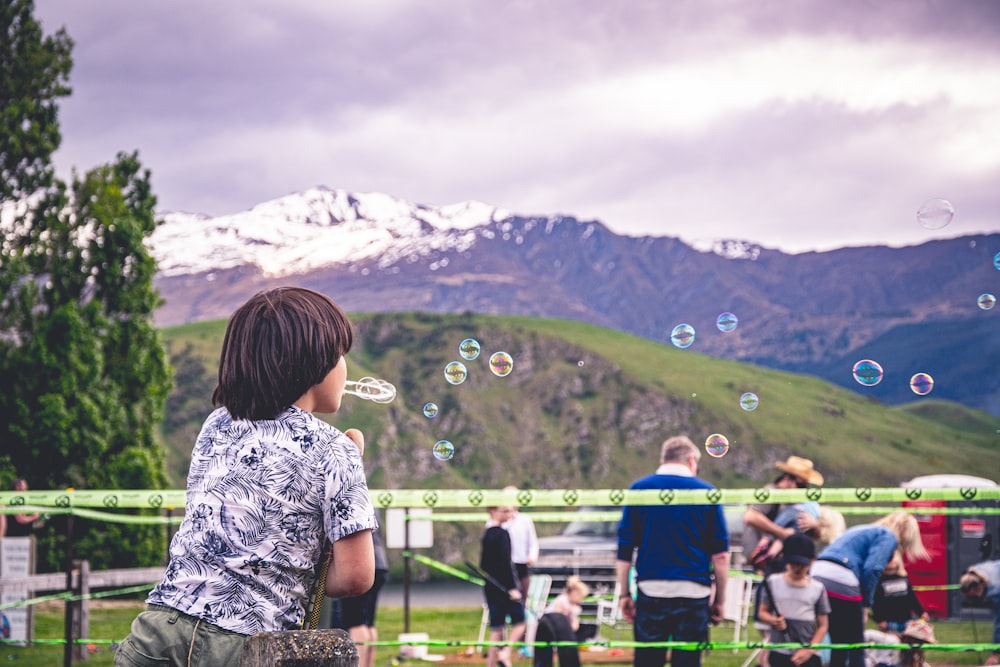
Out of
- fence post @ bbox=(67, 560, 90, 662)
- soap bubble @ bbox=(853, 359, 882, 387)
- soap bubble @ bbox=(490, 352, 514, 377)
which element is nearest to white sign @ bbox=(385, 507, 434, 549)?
soap bubble @ bbox=(490, 352, 514, 377)

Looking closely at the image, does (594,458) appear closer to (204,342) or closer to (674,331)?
(204,342)

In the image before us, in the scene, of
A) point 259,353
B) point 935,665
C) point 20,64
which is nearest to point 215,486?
point 259,353

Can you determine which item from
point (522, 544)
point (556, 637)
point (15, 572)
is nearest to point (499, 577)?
point (522, 544)

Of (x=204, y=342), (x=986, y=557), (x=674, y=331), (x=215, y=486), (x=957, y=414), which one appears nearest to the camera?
A: (x=215, y=486)

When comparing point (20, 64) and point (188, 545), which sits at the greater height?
point (20, 64)

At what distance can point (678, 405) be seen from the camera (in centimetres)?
12338

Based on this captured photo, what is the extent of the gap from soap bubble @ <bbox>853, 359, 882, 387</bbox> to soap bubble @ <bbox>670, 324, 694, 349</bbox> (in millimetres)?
1741

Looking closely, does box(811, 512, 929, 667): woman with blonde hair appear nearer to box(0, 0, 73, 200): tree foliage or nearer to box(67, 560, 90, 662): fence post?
box(67, 560, 90, 662): fence post

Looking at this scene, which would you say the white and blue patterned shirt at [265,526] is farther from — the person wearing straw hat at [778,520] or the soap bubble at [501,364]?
the soap bubble at [501,364]

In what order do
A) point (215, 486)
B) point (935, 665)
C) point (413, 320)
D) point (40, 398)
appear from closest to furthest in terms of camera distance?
point (215, 486) < point (935, 665) < point (40, 398) < point (413, 320)

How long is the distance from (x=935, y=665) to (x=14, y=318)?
55.5 ft

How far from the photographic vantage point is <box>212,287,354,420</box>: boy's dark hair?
2643mm

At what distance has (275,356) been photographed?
266cm

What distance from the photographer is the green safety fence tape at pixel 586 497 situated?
22.3ft
